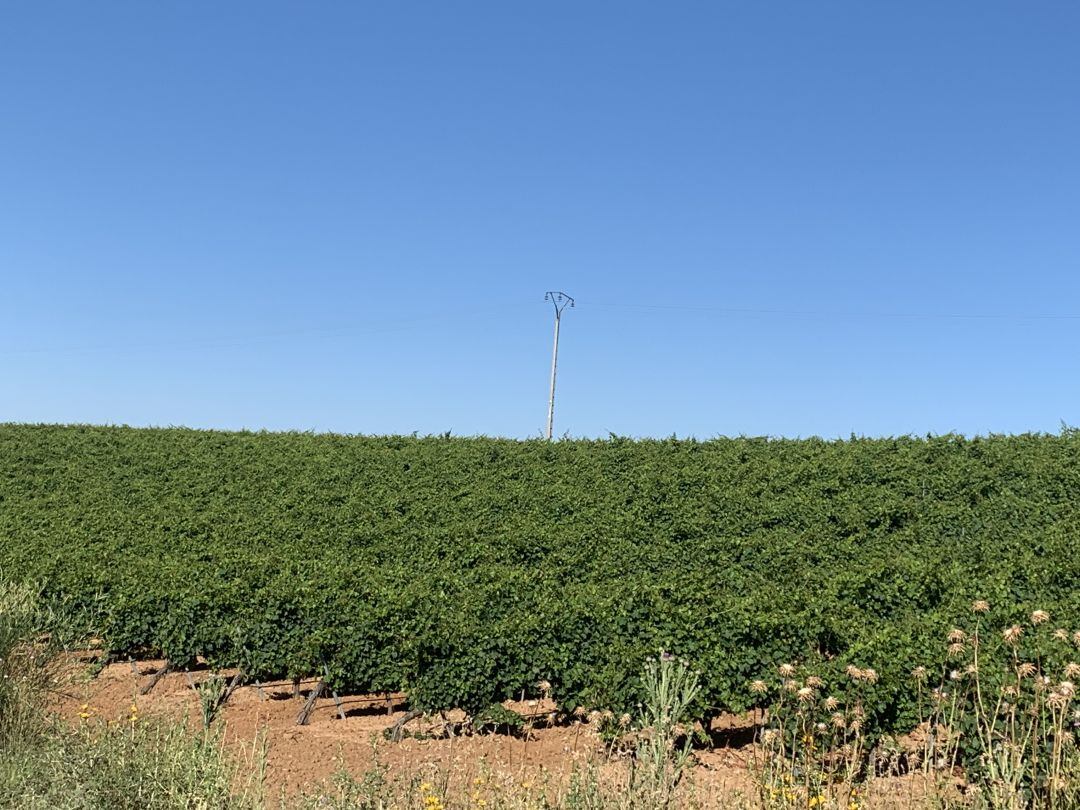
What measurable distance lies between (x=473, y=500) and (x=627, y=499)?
2.84 metres

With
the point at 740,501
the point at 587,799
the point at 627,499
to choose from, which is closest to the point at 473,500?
the point at 627,499

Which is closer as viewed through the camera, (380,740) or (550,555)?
(380,740)

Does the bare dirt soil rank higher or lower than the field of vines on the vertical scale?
lower

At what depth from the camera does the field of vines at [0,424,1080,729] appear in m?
7.20

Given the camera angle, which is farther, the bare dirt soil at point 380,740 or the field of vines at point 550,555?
the field of vines at point 550,555

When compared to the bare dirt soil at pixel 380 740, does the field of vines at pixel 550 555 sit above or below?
above

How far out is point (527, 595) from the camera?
341 inches

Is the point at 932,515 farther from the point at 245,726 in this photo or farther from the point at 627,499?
the point at 245,726

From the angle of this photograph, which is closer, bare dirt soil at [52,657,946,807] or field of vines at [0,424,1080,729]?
bare dirt soil at [52,657,946,807]

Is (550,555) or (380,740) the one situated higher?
(550,555)

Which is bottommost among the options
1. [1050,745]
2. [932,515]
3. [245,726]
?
[245,726]

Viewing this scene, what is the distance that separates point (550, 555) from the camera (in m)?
12.1

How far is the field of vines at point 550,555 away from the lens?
7203 millimetres

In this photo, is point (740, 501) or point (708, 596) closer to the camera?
point (708, 596)
